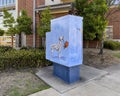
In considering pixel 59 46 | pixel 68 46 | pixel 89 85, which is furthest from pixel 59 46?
pixel 89 85

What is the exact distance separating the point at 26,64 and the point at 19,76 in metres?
1.03

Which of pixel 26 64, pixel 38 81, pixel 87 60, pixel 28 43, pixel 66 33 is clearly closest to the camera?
pixel 66 33

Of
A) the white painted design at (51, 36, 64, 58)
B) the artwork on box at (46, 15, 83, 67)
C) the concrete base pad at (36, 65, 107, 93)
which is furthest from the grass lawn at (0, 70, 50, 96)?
the white painted design at (51, 36, 64, 58)

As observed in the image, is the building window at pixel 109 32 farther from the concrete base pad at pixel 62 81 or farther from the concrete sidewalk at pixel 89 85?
the concrete sidewalk at pixel 89 85

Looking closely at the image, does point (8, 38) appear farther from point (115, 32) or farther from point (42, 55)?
point (115, 32)

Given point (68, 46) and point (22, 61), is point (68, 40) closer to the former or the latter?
point (68, 46)

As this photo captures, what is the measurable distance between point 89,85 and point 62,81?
3.24ft

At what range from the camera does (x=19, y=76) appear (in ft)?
19.6

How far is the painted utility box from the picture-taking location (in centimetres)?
500

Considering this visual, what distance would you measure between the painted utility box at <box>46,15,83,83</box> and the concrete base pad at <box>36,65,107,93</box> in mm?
213

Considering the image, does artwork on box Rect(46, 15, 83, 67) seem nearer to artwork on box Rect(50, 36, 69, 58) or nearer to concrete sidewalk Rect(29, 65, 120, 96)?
artwork on box Rect(50, 36, 69, 58)

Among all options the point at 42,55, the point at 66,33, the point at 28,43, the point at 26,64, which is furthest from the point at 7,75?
the point at 28,43

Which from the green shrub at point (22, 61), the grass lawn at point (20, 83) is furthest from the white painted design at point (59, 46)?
the green shrub at point (22, 61)

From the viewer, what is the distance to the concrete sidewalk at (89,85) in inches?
182
